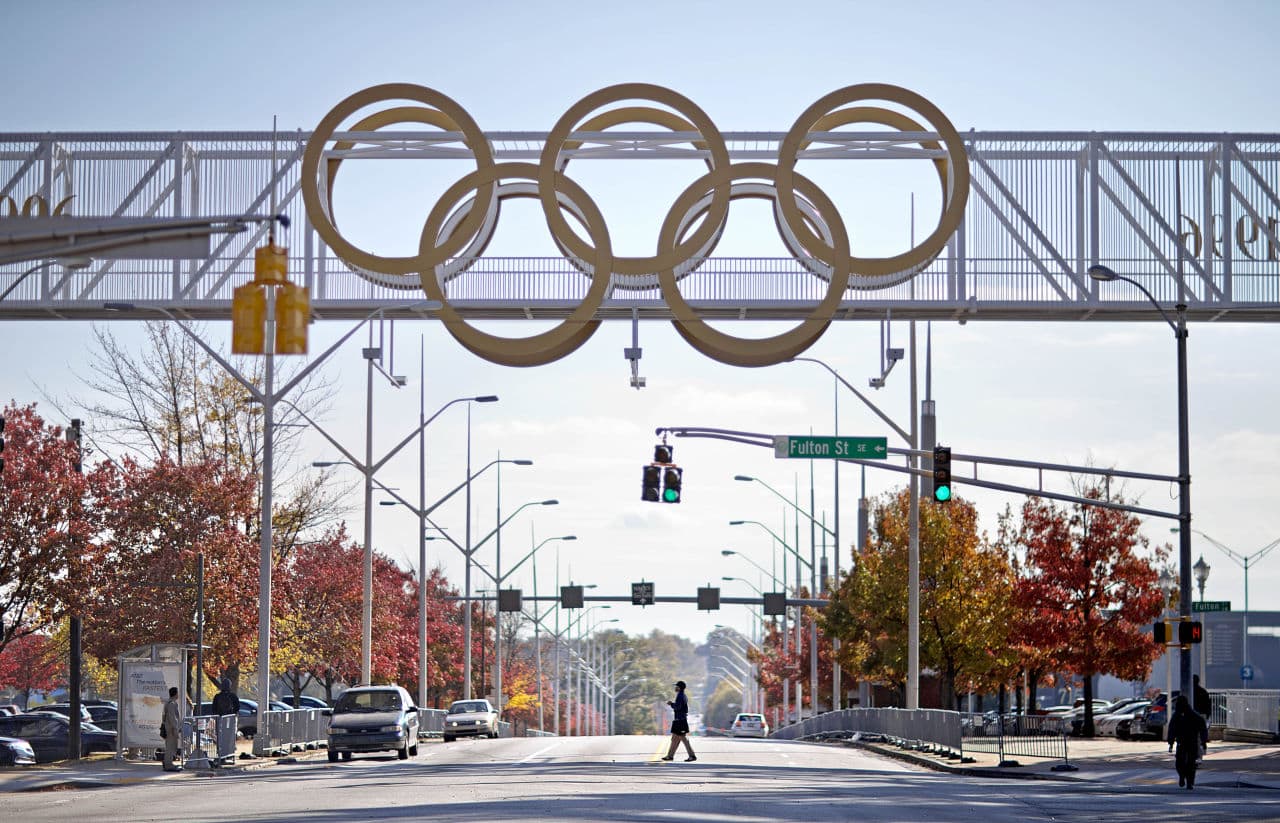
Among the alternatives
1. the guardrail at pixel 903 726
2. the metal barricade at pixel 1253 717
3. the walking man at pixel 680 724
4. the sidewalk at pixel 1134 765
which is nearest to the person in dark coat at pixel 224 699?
the walking man at pixel 680 724

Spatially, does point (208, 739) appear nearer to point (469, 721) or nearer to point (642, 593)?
point (469, 721)

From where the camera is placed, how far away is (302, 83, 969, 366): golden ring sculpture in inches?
1358

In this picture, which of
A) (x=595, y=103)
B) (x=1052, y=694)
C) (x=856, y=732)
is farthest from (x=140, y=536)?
(x=1052, y=694)

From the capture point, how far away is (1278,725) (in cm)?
4791

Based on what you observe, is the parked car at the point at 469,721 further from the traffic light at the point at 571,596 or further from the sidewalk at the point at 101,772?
the traffic light at the point at 571,596

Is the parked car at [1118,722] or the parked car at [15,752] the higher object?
the parked car at [15,752]

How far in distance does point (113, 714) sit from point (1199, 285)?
42168 millimetres

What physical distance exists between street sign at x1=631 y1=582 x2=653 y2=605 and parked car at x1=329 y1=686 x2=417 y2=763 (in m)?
37.6

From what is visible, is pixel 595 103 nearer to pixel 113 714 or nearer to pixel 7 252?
pixel 7 252

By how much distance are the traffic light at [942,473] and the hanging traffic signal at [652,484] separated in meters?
5.95

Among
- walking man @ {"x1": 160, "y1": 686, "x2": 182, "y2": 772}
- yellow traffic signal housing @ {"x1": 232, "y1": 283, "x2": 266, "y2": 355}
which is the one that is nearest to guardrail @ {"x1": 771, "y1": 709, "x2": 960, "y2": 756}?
walking man @ {"x1": 160, "y1": 686, "x2": 182, "y2": 772}

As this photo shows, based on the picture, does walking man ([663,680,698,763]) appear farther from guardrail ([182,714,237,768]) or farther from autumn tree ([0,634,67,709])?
autumn tree ([0,634,67,709])

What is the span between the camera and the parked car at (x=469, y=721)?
60125 mm

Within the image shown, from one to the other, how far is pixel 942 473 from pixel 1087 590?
84.3ft
